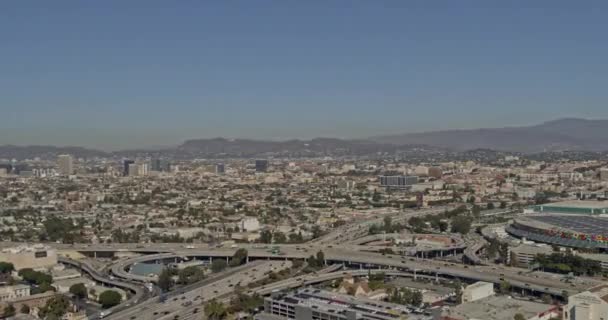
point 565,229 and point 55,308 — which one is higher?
point 565,229

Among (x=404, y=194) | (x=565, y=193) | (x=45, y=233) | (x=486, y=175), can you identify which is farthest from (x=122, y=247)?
(x=486, y=175)

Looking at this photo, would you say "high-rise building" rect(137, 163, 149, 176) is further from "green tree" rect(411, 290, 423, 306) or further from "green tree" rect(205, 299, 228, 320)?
"green tree" rect(411, 290, 423, 306)

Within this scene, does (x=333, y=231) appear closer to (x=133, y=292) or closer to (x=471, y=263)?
(x=471, y=263)

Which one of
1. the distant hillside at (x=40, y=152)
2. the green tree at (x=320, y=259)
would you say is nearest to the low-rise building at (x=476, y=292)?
the green tree at (x=320, y=259)

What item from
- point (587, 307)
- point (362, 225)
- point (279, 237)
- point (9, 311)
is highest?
point (587, 307)

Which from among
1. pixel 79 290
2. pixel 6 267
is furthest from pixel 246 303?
pixel 6 267

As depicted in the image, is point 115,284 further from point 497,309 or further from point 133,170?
point 133,170
